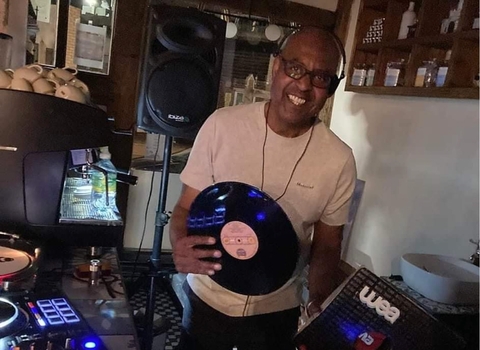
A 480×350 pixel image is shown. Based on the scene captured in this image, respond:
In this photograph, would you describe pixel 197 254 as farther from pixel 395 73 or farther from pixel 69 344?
pixel 395 73

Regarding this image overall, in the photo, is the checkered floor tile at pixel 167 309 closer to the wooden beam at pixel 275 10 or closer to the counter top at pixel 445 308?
the counter top at pixel 445 308

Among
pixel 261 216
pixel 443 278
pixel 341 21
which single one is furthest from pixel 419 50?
pixel 261 216

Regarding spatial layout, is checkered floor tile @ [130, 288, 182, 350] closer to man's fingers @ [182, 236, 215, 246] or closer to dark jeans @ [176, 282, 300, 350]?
dark jeans @ [176, 282, 300, 350]

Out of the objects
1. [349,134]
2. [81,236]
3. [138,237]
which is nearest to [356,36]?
[349,134]

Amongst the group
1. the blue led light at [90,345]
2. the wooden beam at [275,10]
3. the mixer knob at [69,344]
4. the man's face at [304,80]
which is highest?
the wooden beam at [275,10]

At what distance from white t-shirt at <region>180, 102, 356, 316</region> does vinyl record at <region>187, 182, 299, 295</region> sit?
0.48 feet

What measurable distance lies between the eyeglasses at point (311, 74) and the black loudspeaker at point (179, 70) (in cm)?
93

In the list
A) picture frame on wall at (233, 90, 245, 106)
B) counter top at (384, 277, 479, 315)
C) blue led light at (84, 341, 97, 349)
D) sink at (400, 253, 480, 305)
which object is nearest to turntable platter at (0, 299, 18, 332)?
blue led light at (84, 341, 97, 349)

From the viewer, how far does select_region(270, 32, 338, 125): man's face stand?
104cm

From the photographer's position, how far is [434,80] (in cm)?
178

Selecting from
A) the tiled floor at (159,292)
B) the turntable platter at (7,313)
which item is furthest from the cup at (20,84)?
the tiled floor at (159,292)

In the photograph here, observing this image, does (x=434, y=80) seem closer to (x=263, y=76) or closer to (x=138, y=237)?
(x=263, y=76)

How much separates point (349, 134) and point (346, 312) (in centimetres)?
178

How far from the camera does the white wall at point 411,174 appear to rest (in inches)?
65.4
